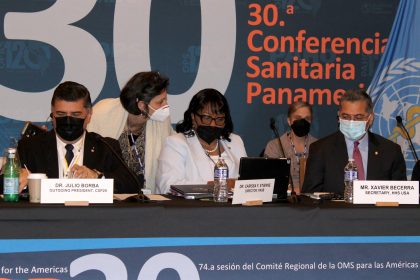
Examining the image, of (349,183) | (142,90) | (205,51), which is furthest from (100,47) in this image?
(349,183)

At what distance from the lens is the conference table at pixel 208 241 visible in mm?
2959

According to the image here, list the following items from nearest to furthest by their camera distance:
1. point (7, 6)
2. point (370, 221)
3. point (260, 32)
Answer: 1. point (370, 221)
2. point (7, 6)
3. point (260, 32)

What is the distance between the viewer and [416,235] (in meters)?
3.22

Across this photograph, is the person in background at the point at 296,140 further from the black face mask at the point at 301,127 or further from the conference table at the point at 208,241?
the conference table at the point at 208,241

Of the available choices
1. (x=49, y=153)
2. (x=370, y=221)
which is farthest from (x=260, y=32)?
(x=370, y=221)

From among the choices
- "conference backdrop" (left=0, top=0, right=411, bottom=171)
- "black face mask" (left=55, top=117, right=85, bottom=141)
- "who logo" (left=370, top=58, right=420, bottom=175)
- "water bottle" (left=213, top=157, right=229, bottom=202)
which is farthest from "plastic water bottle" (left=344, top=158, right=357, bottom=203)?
"who logo" (left=370, top=58, right=420, bottom=175)

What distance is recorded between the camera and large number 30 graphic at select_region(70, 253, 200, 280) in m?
2.96

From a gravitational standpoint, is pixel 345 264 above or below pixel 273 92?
below

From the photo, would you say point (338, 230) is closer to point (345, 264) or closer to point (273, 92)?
point (345, 264)

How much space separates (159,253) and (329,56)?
12.4 ft

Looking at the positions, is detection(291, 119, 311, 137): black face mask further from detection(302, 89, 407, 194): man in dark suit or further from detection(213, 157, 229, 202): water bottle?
detection(213, 157, 229, 202): water bottle

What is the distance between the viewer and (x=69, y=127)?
12.6 ft

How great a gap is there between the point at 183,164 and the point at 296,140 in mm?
1602

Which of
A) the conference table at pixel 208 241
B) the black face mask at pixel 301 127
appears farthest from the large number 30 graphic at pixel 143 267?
the black face mask at pixel 301 127
